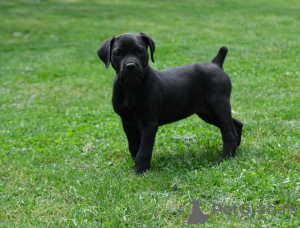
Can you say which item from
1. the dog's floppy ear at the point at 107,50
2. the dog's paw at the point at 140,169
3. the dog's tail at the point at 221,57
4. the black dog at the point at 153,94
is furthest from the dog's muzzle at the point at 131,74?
the dog's tail at the point at 221,57

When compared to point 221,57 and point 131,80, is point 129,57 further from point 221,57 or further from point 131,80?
point 221,57

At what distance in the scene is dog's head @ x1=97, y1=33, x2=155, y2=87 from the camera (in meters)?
5.34

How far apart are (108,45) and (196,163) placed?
1834mm

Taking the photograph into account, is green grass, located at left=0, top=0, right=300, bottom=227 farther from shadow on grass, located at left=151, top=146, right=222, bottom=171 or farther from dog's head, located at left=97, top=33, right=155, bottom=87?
dog's head, located at left=97, top=33, right=155, bottom=87

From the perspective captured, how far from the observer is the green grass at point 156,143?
466 cm

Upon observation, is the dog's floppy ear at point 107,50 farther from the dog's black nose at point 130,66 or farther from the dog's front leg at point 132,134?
the dog's front leg at point 132,134

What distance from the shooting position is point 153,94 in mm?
5777

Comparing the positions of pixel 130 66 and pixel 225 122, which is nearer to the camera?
pixel 130 66

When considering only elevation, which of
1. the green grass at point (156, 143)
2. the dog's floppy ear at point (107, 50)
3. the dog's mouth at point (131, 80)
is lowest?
the green grass at point (156, 143)

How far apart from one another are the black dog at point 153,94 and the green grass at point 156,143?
1.09 ft

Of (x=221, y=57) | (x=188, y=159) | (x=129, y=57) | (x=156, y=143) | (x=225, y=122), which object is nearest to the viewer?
(x=129, y=57)

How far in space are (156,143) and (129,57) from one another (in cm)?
208

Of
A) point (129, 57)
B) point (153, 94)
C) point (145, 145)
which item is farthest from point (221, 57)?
point (145, 145)

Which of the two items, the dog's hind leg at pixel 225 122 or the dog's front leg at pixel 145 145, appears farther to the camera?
the dog's hind leg at pixel 225 122
